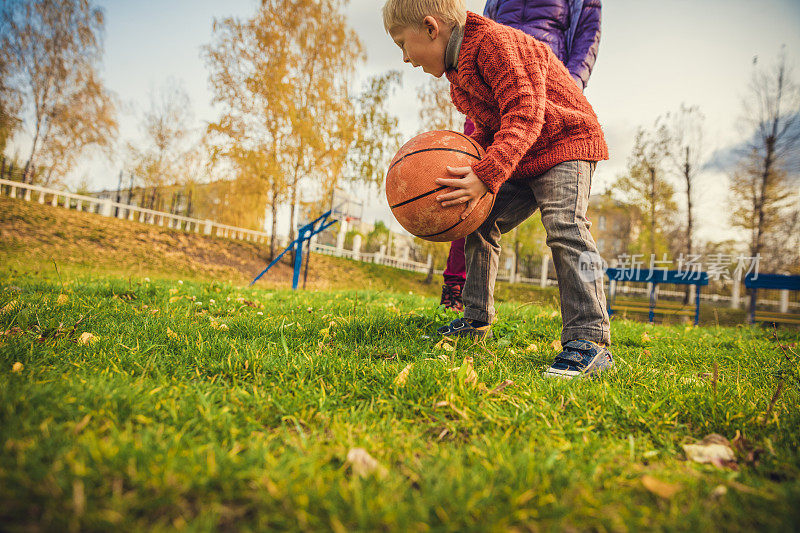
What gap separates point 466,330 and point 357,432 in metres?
1.65

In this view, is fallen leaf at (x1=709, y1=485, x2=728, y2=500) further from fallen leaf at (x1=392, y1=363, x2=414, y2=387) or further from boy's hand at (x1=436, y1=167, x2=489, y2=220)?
boy's hand at (x1=436, y1=167, x2=489, y2=220)

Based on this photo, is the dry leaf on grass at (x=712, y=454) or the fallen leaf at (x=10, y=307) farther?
the fallen leaf at (x=10, y=307)

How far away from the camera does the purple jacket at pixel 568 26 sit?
148 inches

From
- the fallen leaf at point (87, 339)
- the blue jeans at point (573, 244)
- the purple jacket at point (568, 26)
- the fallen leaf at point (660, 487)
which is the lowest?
the fallen leaf at point (87, 339)

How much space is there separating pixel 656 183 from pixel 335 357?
23629mm

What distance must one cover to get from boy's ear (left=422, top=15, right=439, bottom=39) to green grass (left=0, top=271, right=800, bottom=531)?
2010 millimetres

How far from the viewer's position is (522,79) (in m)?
2.29

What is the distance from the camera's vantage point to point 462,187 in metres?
2.29

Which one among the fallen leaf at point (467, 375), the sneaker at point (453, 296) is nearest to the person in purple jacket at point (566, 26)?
the sneaker at point (453, 296)

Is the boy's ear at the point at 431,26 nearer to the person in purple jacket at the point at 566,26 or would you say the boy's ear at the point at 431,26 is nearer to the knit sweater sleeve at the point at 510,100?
the knit sweater sleeve at the point at 510,100

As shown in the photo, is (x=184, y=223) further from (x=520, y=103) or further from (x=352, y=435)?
(x=352, y=435)

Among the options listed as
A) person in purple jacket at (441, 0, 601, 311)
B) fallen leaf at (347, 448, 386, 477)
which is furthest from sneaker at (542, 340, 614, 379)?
person in purple jacket at (441, 0, 601, 311)

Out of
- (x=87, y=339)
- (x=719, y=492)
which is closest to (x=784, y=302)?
(x=719, y=492)

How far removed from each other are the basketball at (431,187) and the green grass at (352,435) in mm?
789
